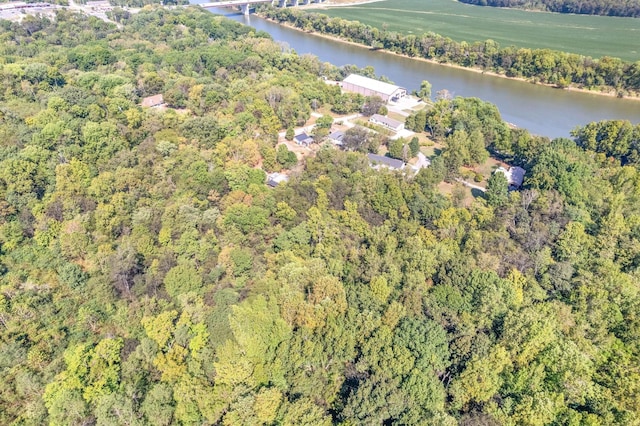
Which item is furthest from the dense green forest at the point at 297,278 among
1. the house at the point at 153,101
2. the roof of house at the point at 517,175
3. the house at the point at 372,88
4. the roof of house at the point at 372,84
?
the roof of house at the point at 372,84

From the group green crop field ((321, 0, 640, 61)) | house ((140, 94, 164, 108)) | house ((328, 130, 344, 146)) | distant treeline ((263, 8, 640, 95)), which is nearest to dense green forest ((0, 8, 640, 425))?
house ((140, 94, 164, 108))

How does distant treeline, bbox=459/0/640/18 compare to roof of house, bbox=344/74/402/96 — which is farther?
distant treeline, bbox=459/0/640/18

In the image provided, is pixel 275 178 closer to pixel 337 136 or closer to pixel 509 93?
pixel 337 136

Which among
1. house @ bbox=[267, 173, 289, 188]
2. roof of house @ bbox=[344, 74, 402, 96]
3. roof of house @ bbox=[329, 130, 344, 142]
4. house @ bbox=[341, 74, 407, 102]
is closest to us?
house @ bbox=[267, 173, 289, 188]

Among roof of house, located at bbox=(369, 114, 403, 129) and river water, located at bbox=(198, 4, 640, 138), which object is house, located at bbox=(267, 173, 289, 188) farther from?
river water, located at bbox=(198, 4, 640, 138)

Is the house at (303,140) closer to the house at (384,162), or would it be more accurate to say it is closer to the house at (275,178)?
the house at (384,162)

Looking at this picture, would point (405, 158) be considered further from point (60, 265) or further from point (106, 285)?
point (60, 265)
